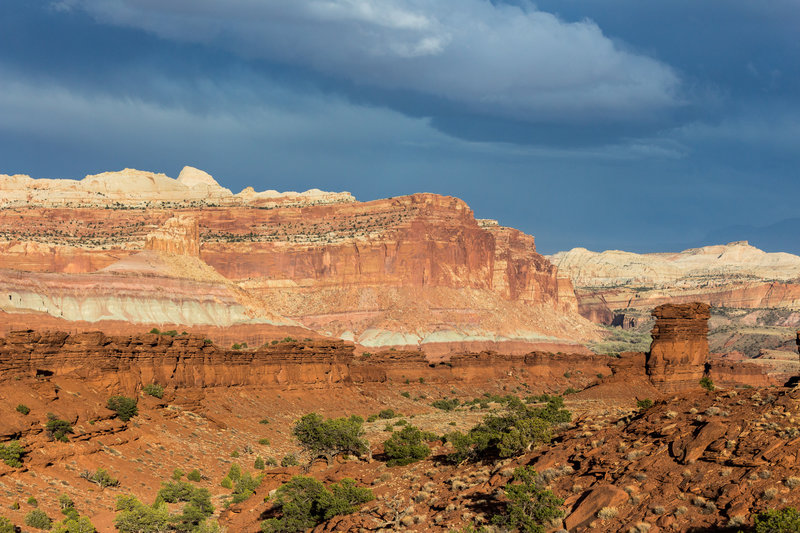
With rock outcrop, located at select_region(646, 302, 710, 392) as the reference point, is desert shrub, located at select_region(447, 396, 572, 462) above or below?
below

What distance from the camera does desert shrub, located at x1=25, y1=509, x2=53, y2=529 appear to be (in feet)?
99.0

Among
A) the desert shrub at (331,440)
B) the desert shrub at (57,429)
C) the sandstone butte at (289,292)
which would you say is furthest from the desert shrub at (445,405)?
the sandstone butte at (289,292)

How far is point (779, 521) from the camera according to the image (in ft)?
55.2

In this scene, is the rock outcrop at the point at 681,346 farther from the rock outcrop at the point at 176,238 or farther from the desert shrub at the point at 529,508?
the rock outcrop at the point at 176,238

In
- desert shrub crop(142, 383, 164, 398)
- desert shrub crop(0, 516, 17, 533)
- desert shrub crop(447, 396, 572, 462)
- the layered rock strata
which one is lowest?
desert shrub crop(0, 516, 17, 533)

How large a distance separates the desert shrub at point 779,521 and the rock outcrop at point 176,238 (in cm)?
14509

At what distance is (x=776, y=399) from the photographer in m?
23.9

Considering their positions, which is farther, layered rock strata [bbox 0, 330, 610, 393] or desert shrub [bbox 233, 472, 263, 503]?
layered rock strata [bbox 0, 330, 610, 393]

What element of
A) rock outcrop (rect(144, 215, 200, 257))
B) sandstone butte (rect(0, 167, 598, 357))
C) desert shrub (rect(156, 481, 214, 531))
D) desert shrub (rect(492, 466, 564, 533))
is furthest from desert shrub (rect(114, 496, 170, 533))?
rock outcrop (rect(144, 215, 200, 257))

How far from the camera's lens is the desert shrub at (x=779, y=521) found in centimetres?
1656

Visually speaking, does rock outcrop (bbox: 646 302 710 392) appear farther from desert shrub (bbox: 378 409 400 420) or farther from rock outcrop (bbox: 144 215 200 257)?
rock outcrop (bbox: 144 215 200 257)

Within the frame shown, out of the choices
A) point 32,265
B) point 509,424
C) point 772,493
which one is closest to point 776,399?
point 772,493

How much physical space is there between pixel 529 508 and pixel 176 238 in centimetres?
15589

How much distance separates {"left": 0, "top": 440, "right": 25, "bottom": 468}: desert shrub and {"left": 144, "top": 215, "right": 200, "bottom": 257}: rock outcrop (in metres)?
120
